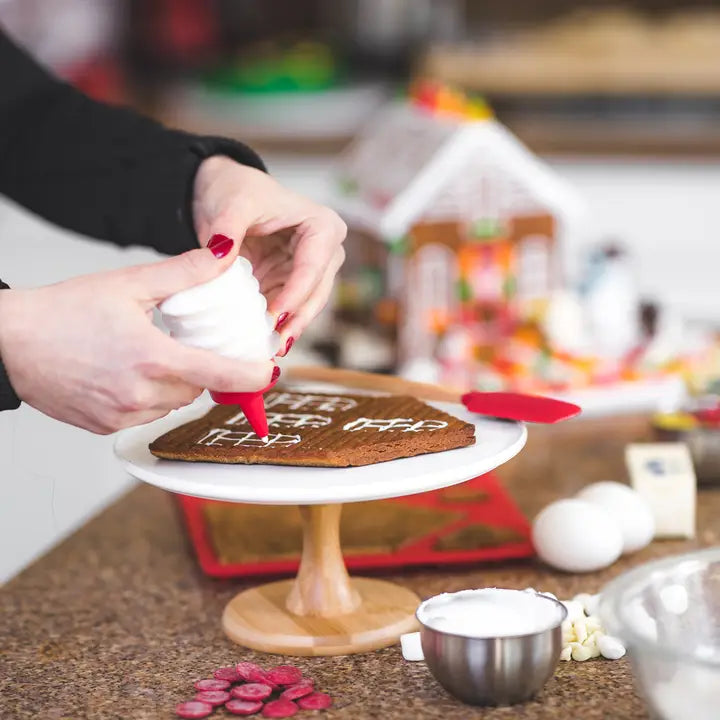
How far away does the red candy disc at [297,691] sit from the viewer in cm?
106

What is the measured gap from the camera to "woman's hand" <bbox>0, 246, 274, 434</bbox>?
3.20 feet

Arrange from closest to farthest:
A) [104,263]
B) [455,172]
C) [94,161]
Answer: [94,161]
[104,263]
[455,172]

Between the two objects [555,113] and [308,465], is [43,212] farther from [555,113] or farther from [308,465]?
[555,113]

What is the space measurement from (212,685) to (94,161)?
29.6 inches

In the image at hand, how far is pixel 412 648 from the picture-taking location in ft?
3.70

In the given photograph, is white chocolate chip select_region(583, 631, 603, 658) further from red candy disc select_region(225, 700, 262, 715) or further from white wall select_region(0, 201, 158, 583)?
white wall select_region(0, 201, 158, 583)

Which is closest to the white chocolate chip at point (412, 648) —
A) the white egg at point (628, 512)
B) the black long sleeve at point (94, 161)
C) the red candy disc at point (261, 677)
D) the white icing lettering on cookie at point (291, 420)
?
the red candy disc at point (261, 677)

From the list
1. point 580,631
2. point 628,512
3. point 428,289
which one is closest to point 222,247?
point 580,631

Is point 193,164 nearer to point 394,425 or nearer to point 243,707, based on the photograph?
point 394,425

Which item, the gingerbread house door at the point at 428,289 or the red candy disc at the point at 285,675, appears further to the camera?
the gingerbread house door at the point at 428,289

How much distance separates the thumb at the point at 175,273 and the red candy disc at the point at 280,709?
347mm

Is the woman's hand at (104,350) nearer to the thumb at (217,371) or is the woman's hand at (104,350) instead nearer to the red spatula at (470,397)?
the thumb at (217,371)

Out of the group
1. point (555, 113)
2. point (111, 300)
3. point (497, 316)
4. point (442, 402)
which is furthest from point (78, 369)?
point (555, 113)

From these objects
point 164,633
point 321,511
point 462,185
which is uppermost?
point 462,185
